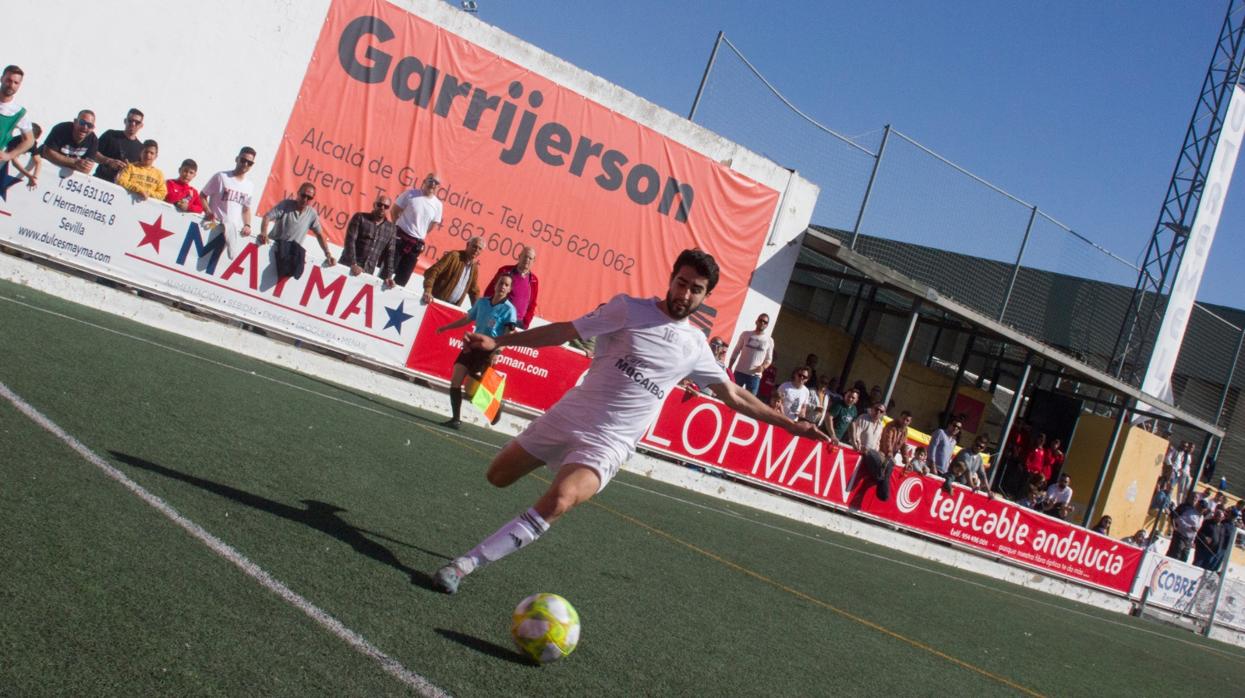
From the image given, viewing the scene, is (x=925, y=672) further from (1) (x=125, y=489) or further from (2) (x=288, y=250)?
(2) (x=288, y=250)

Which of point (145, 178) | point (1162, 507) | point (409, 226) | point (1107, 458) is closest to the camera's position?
point (145, 178)

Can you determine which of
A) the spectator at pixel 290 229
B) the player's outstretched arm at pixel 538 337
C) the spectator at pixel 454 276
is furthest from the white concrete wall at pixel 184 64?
the player's outstretched arm at pixel 538 337

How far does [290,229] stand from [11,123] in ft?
10.1

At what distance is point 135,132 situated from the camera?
536 inches

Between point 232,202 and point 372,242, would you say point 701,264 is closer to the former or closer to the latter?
point 232,202

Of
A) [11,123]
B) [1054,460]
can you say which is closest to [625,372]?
[11,123]

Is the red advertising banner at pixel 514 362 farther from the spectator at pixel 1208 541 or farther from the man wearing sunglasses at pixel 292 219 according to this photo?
the spectator at pixel 1208 541

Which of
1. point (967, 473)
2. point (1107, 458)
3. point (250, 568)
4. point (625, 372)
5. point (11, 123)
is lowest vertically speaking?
point (250, 568)

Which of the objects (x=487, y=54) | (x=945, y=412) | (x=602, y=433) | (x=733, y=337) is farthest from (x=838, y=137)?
(x=602, y=433)

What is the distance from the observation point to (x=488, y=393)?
29.6ft

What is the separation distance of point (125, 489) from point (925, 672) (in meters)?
5.19

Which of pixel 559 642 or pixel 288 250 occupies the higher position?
pixel 288 250

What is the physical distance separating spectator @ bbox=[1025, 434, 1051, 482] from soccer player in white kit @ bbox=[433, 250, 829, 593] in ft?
66.8

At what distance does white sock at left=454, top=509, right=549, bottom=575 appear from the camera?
5.82 metres
